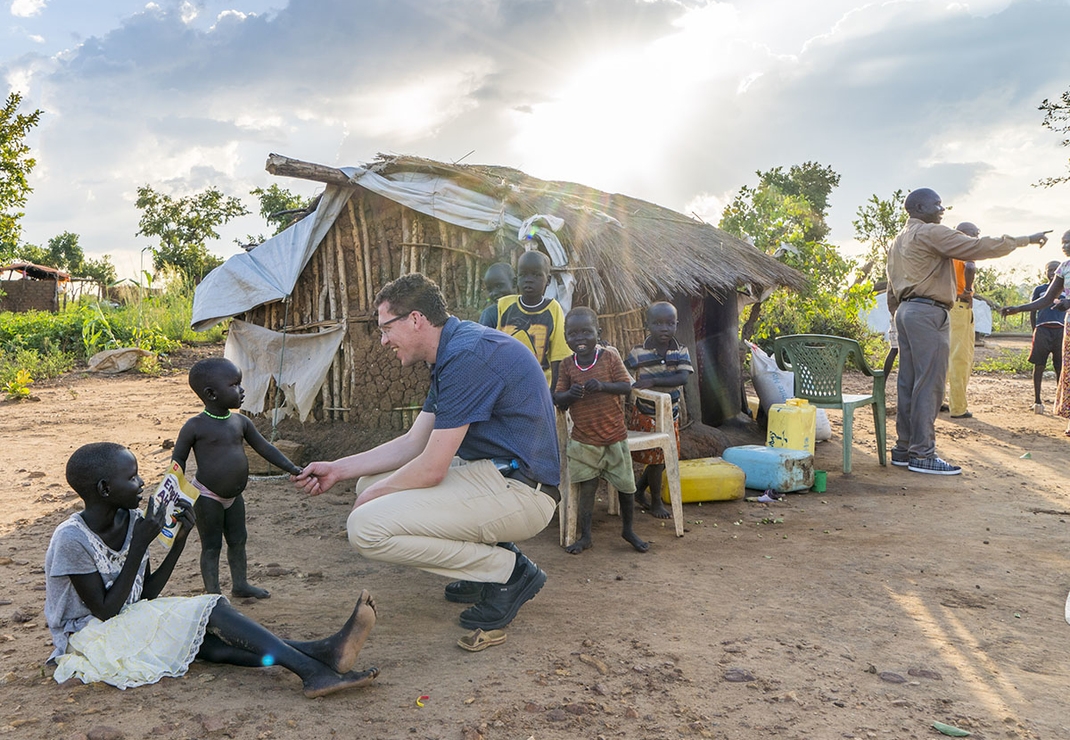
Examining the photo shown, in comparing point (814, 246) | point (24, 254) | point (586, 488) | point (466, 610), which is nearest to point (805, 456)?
point (586, 488)

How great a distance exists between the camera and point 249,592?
3518mm

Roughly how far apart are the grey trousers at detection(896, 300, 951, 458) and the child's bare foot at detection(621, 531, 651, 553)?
3.07 meters

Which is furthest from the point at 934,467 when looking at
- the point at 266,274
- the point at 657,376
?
the point at 266,274

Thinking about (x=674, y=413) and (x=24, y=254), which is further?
(x=24, y=254)

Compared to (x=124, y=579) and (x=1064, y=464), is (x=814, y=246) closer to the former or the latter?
(x=1064, y=464)

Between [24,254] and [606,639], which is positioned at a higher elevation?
[24,254]

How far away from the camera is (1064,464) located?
6.37m

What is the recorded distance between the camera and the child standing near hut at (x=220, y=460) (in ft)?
10.7

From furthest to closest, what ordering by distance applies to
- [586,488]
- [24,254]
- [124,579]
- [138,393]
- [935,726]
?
[24,254] → [138,393] → [586,488] → [124,579] → [935,726]

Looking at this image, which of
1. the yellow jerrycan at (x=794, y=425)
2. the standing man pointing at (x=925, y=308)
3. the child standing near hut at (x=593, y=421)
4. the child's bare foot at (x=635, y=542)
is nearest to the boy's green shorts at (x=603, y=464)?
the child standing near hut at (x=593, y=421)

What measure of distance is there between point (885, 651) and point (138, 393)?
34.8 ft

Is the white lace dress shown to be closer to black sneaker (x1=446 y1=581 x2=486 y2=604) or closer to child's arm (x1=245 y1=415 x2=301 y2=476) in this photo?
child's arm (x1=245 y1=415 x2=301 y2=476)

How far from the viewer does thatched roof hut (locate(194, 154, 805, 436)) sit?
20.1ft

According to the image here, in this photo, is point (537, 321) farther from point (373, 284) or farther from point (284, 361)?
point (284, 361)
